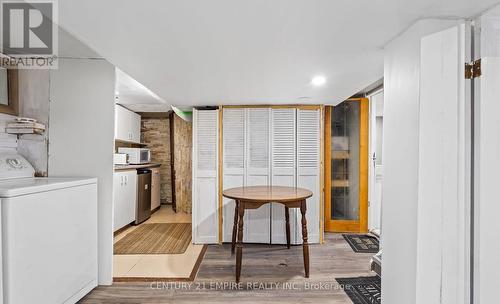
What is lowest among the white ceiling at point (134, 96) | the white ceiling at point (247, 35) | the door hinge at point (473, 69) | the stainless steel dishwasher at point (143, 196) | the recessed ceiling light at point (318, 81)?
the stainless steel dishwasher at point (143, 196)

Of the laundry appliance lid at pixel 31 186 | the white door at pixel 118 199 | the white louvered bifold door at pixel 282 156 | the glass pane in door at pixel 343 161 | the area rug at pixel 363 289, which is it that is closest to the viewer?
the laundry appliance lid at pixel 31 186

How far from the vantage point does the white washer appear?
161 cm

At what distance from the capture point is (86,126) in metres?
2.48

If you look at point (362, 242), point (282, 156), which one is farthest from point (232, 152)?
point (362, 242)

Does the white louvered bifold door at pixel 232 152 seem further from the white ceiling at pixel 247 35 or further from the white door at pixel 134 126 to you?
the white door at pixel 134 126

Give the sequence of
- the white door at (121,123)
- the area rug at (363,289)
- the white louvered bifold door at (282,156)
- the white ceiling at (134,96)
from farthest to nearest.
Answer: the white door at (121,123), the white louvered bifold door at (282,156), the white ceiling at (134,96), the area rug at (363,289)

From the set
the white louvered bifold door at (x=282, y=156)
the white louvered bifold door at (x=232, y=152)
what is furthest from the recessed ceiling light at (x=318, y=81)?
the white louvered bifold door at (x=232, y=152)

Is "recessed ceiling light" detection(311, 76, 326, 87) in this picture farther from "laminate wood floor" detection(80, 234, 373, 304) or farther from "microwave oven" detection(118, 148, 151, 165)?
"microwave oven" detection(118, 148, 151, 165)

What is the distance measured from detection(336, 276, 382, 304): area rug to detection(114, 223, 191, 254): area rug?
6.60 ft

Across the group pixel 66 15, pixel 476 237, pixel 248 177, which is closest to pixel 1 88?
pixel 66 15

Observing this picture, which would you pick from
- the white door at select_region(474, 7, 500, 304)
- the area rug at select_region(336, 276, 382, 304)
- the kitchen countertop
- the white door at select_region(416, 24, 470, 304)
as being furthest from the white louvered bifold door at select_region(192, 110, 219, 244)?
the white door at select_region(474, 7, 500, 304)

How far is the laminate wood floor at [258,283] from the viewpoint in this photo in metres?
2.29

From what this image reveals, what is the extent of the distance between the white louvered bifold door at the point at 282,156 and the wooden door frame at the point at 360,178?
743 mm

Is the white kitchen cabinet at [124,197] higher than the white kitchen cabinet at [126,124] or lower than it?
lower
